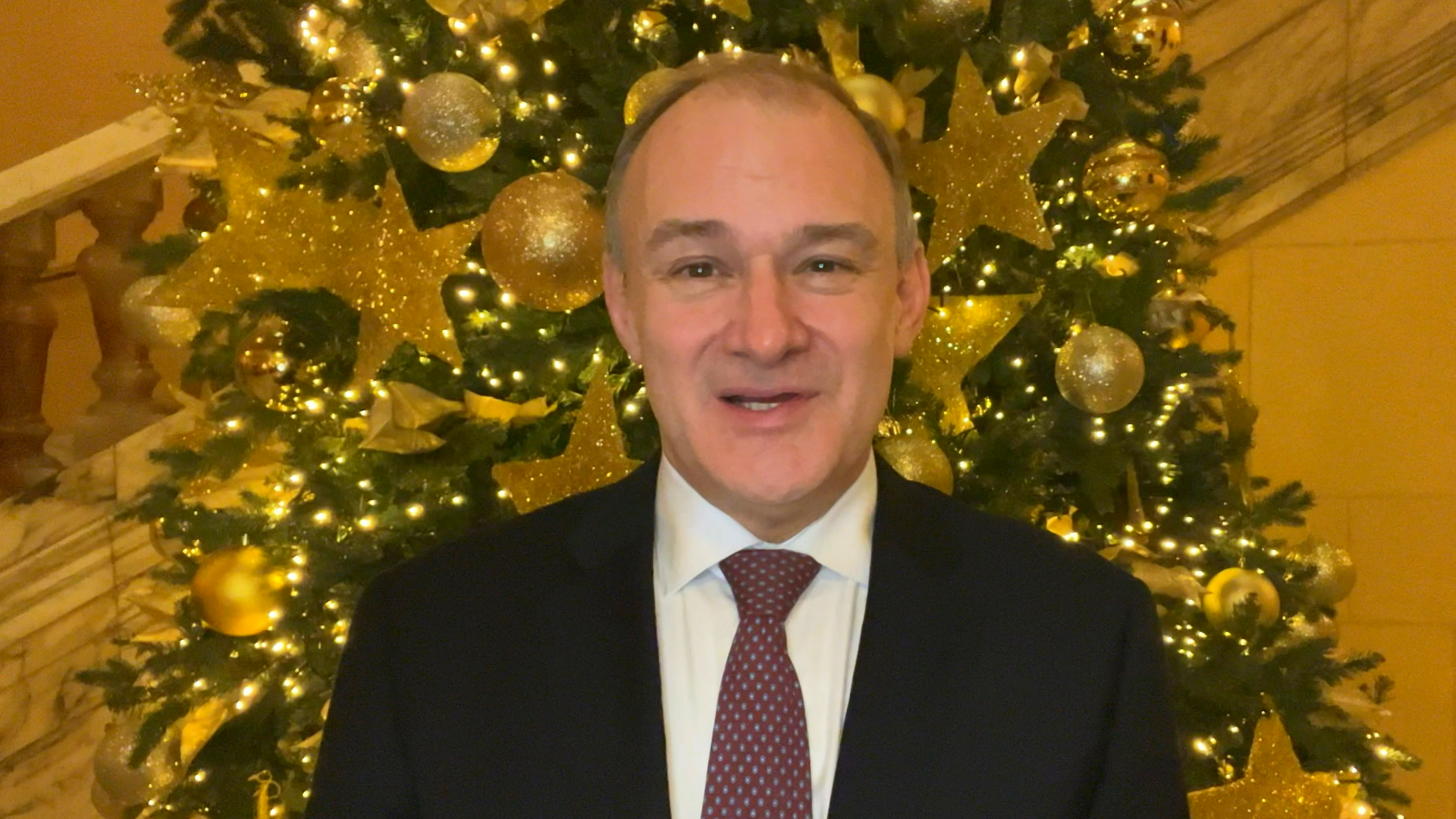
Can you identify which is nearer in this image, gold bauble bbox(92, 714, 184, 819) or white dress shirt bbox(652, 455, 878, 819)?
white dress shirt bbox(652, 455, 878, 819)

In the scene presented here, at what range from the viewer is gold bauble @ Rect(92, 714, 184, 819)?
2012 millimetres

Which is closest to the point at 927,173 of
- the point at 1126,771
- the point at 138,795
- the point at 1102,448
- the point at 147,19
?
the point at 1102,448

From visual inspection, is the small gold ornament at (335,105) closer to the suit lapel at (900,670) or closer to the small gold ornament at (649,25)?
the small gold ornament at (649,25)

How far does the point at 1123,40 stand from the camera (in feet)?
6.69

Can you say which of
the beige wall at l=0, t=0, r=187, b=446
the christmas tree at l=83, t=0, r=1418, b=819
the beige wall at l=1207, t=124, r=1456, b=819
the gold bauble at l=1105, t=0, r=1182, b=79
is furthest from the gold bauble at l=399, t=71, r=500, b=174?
the beige wall at l=0, t=0, r=187, b=446

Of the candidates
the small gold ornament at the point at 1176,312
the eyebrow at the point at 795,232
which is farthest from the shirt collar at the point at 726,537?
the small gold ornament at the point at 1176,312

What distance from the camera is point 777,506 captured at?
1.31 meters

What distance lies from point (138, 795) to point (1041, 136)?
5.48 ft

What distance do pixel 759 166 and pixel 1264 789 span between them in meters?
1.14

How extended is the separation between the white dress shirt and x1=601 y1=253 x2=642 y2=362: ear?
0.48ft

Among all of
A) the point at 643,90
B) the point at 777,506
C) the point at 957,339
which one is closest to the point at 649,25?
the point at 643,90

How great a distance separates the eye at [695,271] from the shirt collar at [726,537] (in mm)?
211

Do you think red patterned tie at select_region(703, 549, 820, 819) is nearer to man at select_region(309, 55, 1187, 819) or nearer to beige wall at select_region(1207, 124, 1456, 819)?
man at select_region(309, 55, 1187, 819)

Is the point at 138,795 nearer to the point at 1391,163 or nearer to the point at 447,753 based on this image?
the point at 447,753
